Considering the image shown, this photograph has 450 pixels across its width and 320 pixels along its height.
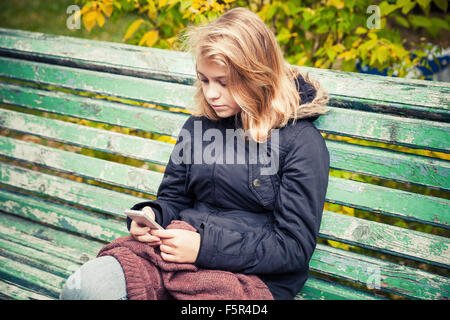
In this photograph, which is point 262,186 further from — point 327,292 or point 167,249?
point 327,292

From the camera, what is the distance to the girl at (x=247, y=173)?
4.68 feet

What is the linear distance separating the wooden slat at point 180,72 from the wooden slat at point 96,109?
19 cm

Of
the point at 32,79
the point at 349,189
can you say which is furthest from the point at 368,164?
the point at 32,79

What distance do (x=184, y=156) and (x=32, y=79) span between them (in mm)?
1213

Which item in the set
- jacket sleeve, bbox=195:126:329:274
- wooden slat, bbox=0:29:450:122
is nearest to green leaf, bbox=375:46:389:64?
wooden slat, bbox=0:29:450:122

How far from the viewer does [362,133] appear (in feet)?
5.43

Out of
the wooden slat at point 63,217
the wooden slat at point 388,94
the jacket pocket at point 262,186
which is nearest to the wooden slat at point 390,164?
the wooden slat at point 388,94

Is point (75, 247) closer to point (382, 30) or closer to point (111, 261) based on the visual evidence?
point (111, 261)

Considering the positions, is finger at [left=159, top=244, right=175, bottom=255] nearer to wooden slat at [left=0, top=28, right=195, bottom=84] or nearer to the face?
the face

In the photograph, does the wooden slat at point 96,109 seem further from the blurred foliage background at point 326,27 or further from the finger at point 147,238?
the finger at point 147,238

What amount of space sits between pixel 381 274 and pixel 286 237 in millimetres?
537

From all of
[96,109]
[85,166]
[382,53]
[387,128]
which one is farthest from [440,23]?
[85,166]

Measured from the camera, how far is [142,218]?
1.38 m

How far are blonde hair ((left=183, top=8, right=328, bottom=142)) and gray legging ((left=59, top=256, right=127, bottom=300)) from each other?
0.76 meters
